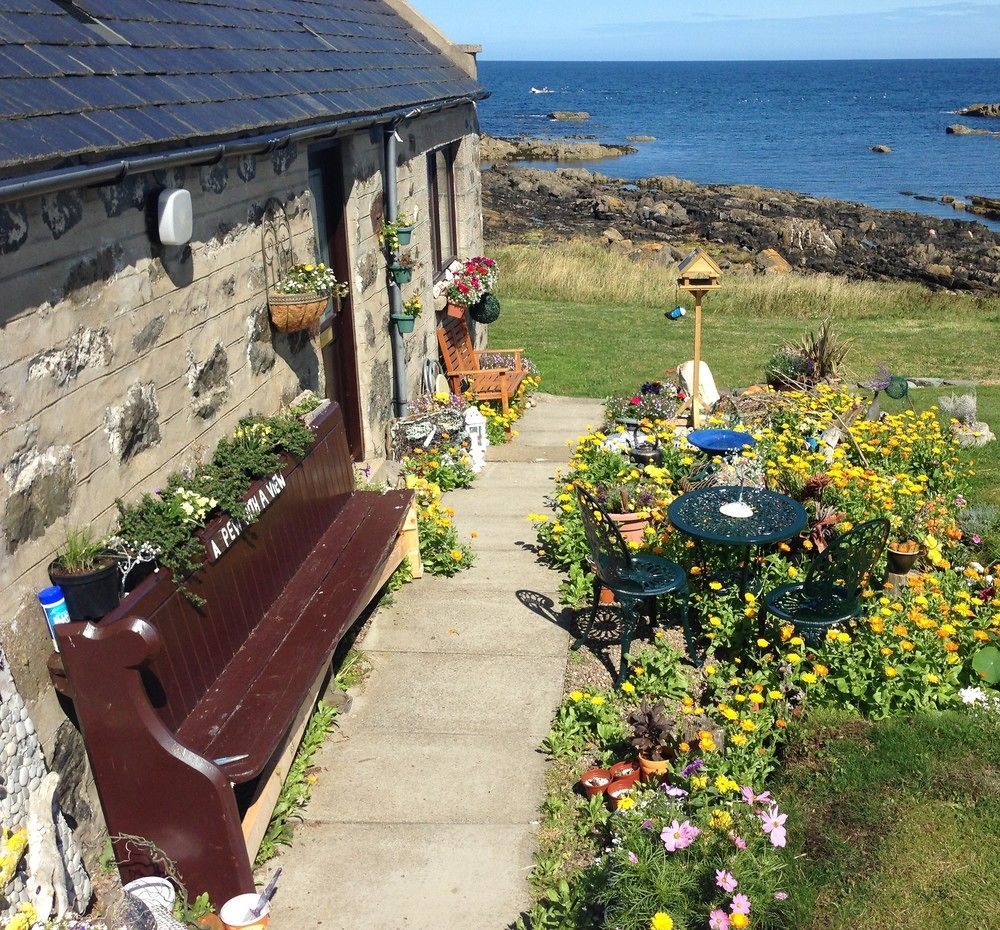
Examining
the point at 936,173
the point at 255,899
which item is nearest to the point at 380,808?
the point at 255,899

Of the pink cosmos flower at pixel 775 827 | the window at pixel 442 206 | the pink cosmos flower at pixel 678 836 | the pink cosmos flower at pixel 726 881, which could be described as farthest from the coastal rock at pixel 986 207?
the pink cosmos flower at pixel 726 881

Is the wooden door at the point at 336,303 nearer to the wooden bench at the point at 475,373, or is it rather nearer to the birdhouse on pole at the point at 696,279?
the wooden bench at the point at 475,373

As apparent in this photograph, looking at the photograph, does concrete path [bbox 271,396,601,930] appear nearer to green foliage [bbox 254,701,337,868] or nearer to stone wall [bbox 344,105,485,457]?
green foliage [bbox 254,701,337,868]

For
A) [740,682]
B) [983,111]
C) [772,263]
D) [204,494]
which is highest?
[204,494]

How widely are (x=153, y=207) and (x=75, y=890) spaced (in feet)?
9.67

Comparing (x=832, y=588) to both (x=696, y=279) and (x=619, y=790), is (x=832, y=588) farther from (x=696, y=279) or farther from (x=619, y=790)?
(x=696, y=279)

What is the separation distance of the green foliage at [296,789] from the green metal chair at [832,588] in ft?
8.45

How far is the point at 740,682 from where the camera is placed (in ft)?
17.7

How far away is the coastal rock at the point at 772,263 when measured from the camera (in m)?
25.4

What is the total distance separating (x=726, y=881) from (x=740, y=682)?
1.86 metres

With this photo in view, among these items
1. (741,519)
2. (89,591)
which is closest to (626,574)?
(741,519)

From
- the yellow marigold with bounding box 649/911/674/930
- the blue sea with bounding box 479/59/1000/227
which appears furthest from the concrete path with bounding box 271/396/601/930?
the blue sea with bounding box 479/59/1000/227

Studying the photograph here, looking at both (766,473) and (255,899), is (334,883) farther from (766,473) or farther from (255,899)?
(766,473)

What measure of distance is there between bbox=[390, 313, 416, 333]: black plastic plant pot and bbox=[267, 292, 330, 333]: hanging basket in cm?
268
